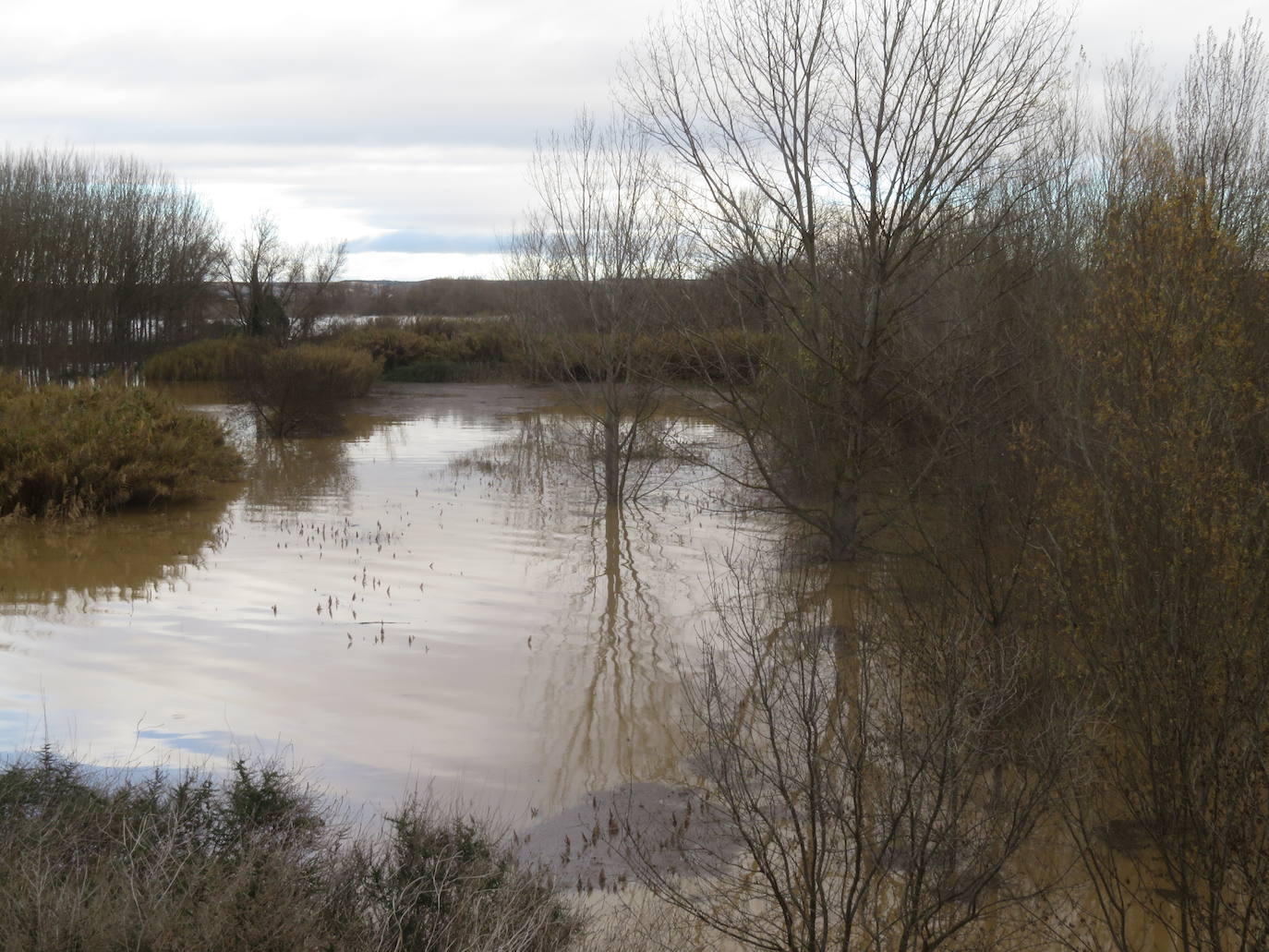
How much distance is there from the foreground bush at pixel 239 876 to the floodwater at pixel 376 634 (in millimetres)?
1046

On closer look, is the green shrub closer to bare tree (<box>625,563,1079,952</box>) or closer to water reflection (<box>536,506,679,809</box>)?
water reflection (<box>536,506,679,809</box>)

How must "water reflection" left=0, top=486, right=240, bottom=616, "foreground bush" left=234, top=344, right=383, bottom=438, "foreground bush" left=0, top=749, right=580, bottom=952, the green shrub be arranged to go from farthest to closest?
the green shrub < "foreground bush" left=234, top=344, right=383, bottom=438 < "water reflection" left=0, top=486, right=240, bottom=616 < "foreground bush" left=0, top=749, right=580, bottom=952

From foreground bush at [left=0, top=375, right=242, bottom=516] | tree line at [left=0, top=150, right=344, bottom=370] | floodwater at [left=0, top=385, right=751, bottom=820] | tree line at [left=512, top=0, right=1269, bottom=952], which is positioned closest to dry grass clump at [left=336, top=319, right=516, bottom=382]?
tree line at [left=0, top=150, right=344, bottom=370]

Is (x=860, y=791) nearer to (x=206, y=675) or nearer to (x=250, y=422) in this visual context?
(x=206, y=675)

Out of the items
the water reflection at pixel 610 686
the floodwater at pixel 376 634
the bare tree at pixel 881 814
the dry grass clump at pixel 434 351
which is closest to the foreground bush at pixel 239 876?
the bare tree at pixel 881 814

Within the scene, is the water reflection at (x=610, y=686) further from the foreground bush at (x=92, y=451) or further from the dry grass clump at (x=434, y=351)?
the dry grass clump at (x=434, y=351)

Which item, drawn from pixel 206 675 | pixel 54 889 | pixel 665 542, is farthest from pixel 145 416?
pixel 54 889

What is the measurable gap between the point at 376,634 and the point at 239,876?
5.00m

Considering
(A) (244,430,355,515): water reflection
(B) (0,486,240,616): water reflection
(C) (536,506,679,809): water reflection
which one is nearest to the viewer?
(C) (536,506,679,809): water reflection

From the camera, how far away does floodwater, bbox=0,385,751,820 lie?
256 inches

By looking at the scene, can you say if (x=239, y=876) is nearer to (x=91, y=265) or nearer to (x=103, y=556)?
(x=103, y=556)

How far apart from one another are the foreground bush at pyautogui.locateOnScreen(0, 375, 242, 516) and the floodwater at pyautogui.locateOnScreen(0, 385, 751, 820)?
1.37ft

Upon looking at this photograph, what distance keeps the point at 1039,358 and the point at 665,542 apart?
4361 millimetres

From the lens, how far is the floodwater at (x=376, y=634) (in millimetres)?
6508
